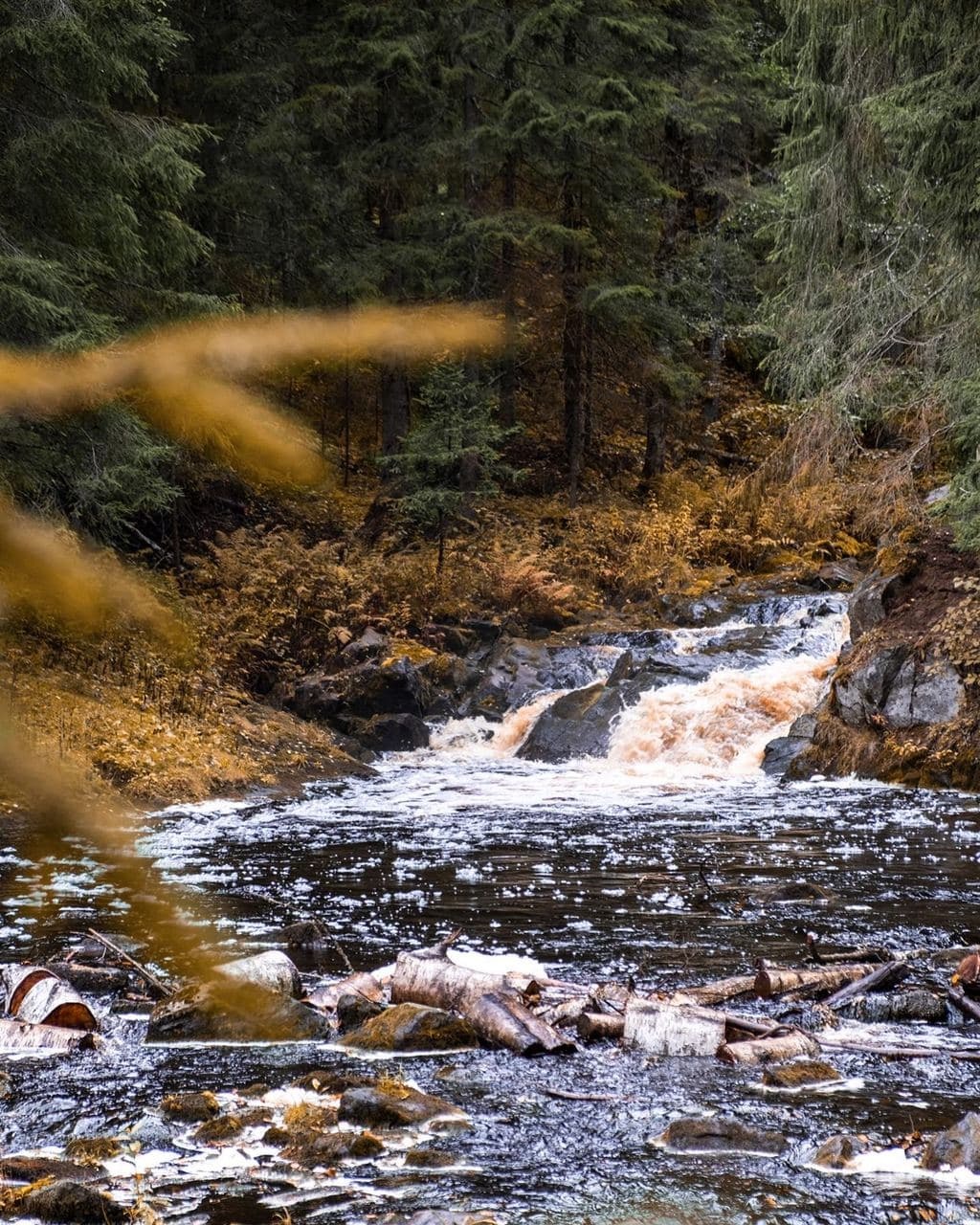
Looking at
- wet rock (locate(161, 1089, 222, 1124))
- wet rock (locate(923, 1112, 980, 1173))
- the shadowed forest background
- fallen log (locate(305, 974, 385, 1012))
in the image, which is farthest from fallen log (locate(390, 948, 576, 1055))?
the shadowed forest background

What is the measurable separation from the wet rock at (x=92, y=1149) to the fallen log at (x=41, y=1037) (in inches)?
44.6

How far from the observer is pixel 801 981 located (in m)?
6.41

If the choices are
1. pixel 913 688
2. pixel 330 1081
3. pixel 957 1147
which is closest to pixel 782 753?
pixel 913 688

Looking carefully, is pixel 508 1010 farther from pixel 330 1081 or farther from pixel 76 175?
pixel 76 175

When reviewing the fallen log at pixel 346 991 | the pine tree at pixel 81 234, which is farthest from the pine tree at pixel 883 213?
the pine tree at pixel 81 234

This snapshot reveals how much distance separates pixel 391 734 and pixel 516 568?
4926 millimetres

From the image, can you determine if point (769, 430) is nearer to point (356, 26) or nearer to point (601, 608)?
point (601, 608)

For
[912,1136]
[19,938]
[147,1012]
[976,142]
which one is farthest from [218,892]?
[976,142]

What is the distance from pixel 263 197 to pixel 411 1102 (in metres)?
3.61

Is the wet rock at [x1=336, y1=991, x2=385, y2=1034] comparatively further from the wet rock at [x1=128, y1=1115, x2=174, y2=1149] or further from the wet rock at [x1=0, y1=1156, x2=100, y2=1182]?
the wet rock at [x1=0, y1=1156, x2=100, y2=1182]

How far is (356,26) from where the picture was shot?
103 inches

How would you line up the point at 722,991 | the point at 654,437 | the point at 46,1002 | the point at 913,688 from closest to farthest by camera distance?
the point at 46,1002
the point at 722,991
the point at 913,688
the point at 654,437

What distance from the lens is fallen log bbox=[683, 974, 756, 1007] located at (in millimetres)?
6223

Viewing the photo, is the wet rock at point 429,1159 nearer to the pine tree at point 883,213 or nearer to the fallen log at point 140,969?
the fallen log at point 140,969
